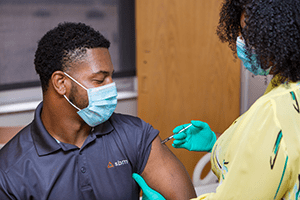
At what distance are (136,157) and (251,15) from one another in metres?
0.75

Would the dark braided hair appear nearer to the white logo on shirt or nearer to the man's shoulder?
the white logo on shirt

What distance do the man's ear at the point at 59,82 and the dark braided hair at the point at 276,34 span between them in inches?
28.3

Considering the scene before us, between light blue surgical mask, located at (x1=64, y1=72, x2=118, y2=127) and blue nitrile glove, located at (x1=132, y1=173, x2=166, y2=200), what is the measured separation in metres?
0.27

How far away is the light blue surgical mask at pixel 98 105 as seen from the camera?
1259mm

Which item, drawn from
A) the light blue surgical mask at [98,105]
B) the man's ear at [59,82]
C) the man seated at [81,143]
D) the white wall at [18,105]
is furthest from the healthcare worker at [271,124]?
the white wall at [18,105]

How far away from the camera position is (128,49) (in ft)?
9.18

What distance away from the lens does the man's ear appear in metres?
1.24

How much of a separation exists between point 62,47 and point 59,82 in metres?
0.14

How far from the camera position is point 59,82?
4.09ft

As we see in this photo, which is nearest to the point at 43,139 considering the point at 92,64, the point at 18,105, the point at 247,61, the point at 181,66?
the point at 92,64

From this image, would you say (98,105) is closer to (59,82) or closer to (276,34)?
(59,82)

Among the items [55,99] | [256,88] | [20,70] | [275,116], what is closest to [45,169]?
[55,99]

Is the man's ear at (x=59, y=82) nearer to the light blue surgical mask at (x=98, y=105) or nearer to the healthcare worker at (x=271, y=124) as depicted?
the light blue surgical mask at (x=98, y=105)

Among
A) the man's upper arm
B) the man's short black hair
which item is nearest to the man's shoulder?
the man's short black hair
